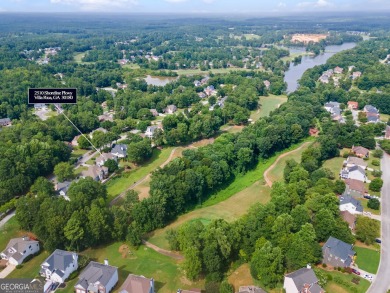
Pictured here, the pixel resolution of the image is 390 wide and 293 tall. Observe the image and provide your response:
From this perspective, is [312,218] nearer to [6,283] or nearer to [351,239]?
[351,239]

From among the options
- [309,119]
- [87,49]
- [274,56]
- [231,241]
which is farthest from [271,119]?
[87,49]

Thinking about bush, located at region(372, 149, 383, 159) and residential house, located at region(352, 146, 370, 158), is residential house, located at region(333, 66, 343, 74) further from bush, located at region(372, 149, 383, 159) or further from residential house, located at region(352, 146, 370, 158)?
residential house, located at region(352, 146, 370, 158)

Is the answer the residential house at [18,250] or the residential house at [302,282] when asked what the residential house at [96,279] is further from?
the residential house at [302,282]

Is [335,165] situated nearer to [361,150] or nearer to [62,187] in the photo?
[361,150]

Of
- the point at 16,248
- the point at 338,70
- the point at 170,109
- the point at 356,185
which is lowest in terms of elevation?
A: the point at 16,248

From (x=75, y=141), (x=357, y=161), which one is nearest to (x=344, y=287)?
(x=357, y=161)
